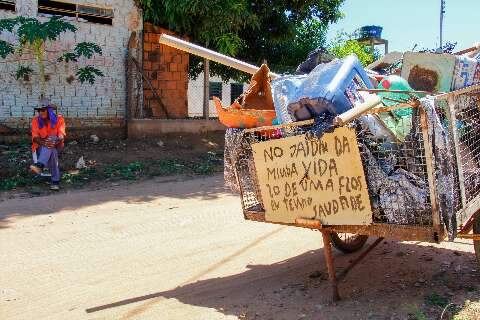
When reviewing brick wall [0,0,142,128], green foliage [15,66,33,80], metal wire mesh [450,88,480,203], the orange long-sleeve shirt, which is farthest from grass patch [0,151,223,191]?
→ metal wire mesh [450,88,480,203]

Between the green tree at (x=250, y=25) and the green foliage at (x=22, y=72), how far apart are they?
286 cm

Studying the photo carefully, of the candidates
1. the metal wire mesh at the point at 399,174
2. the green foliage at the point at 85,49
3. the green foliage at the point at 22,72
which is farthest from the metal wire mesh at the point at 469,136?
the green foliage at the point at 22,72

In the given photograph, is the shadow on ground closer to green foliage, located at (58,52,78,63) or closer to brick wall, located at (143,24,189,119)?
green foliage, located at (58,52,78,63)

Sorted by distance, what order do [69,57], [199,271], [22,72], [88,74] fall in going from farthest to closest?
[88,74] < [69,57] < [22,72] < [199,271]

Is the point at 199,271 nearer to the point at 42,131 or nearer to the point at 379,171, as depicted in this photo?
the point at 379,171

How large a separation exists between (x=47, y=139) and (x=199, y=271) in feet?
15.6

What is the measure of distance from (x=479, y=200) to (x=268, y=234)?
2338 millimetres

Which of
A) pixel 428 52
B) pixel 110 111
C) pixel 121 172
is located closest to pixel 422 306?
pixel 428 52

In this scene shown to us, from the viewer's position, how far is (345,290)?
12.8 feet

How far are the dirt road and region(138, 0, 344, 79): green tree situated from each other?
19.6 feet

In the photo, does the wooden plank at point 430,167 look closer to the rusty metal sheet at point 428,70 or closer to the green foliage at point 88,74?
the rusty metal sheet at point 428,70

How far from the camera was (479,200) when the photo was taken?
3.57 meters

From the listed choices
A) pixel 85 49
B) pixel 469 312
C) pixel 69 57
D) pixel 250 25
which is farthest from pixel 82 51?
pixel 469 312

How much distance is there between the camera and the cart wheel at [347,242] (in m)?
Answer: 4.64
